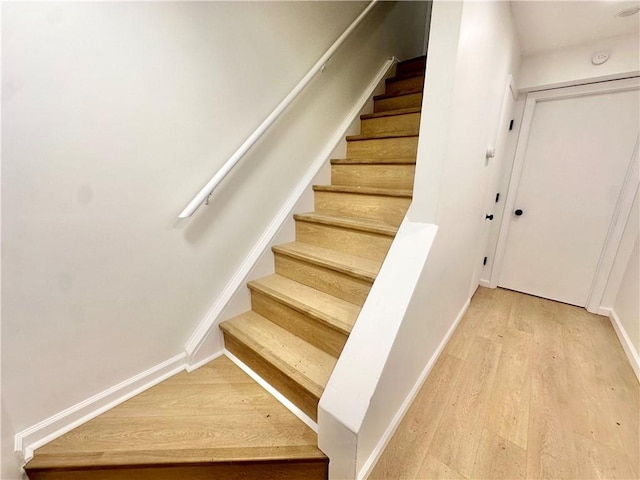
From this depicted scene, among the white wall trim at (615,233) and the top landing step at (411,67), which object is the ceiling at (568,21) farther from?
the white wall trim at (615,233)

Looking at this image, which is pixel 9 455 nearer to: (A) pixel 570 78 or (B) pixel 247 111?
(B) pixel 247 111

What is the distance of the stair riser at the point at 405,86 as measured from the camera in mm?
2275

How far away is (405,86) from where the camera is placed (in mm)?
2393

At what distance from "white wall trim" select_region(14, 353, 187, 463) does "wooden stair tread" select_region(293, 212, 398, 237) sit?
1.11 m

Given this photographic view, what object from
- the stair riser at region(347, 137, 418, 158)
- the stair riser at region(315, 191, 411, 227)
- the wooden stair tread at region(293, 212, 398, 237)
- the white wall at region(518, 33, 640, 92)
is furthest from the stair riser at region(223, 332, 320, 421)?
the white wall at region(518, 33, 640, 92)

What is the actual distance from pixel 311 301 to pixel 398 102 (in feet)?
6.21

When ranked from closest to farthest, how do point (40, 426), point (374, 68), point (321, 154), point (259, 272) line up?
point (40, 426)
point (259, 272)
point (321, 154)
point (374, 68)

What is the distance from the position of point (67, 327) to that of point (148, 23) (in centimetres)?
130

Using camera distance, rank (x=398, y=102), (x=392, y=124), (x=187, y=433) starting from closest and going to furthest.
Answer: (x=187, y=433), (x=392, y=124), (x=398, y=102)

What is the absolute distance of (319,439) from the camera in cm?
101

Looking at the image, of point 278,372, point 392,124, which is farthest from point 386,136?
point 278,372

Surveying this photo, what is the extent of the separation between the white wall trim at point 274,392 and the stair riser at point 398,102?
2292 millimetres

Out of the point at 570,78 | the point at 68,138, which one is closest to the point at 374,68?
the point at 570,78

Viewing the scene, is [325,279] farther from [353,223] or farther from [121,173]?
[121,173]
